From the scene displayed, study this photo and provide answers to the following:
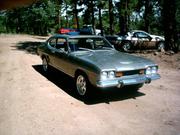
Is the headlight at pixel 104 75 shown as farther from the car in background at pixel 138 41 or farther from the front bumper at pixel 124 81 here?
the car in background at pixel 138 41

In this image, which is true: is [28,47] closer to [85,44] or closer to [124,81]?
[85,44]

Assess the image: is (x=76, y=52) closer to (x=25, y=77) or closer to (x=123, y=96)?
(x=123, y=96)

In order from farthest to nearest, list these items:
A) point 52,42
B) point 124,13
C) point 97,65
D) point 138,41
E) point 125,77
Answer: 1. point 124,13
2. point 138,41
3. point 52,42
4. point 125,77
5. point 97,65

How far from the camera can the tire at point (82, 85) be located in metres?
5.71

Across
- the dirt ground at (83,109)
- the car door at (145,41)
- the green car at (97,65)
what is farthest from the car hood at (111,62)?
the car door at (145,41)

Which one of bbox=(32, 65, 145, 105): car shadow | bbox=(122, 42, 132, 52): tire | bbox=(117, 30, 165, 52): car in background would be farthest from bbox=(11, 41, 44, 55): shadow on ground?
bbox=(32, 65, 145, 105): car shadow

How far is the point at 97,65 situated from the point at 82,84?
36.0 inches

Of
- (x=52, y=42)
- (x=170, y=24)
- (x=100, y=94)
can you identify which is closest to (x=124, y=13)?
(x=170, y=24)

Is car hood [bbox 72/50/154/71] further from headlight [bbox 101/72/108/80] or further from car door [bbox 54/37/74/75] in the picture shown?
car door [bbox 54/37/74/75]

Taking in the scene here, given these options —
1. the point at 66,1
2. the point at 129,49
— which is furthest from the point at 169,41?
the point at 66,1

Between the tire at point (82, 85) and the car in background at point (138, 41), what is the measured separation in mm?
10847

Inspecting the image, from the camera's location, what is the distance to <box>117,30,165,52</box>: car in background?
16.5 m

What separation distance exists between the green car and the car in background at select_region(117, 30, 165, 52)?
9438mm

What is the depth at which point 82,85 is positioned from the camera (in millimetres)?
5945
